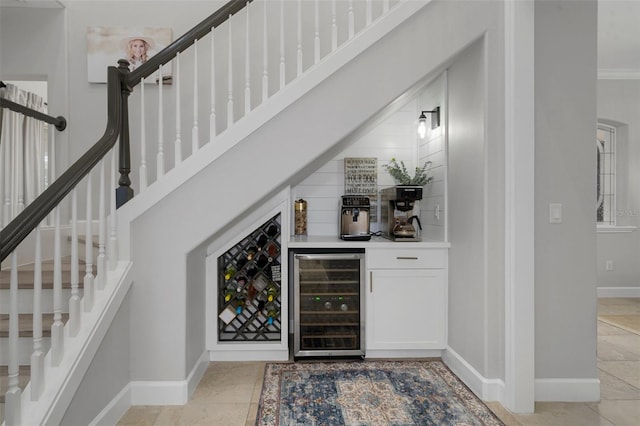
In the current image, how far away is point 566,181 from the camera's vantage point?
2.32 m

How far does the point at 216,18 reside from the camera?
237 cm

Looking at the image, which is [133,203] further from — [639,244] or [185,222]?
[639,244]

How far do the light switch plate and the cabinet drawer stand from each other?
32.8 inches

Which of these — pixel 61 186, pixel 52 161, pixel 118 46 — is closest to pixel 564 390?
pixel 61 186

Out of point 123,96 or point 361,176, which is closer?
point 123,96

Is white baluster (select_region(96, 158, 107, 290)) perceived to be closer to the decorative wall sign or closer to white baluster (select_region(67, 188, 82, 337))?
white baluster (select_region(67, 188, 82, 337))

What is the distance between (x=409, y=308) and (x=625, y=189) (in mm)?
4241

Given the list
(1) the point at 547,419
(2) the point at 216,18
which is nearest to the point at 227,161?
(2) the point at 216,18

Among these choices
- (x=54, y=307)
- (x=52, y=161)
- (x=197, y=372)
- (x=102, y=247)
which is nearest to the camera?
(x=54, y=307)

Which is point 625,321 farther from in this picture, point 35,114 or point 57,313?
point 35,114

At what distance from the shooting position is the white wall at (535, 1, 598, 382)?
231 centimetres

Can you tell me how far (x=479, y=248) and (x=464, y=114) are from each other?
3.12 feet

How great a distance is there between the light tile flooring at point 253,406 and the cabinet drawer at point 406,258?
1.04 m

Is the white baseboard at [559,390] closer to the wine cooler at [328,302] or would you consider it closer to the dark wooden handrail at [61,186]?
the wine cooler at [328,302]
